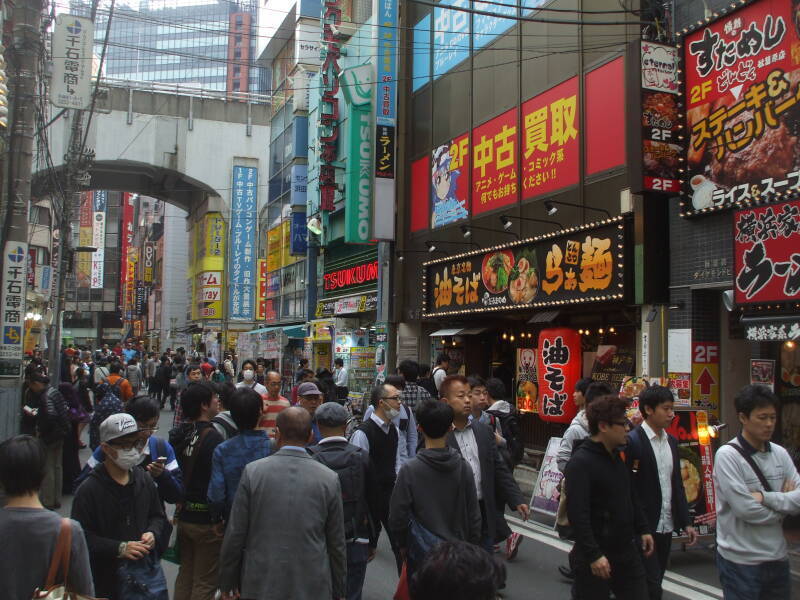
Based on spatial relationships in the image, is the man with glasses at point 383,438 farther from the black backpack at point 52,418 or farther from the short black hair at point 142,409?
the black backpack at point 52,418

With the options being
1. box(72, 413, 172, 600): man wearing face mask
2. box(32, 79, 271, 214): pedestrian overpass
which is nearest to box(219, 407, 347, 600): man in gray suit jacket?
box(72, 413, 172, 600): man wearing face mask

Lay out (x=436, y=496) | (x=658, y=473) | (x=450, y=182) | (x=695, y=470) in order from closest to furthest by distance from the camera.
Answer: (x=436, y=496), (x=658, y=473), (x=695, y=470), (x=450, y=182)

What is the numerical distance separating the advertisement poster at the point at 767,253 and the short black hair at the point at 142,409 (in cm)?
760

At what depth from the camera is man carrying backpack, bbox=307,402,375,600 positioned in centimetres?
511

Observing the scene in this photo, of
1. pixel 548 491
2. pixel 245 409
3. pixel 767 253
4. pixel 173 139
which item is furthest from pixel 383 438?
pixel 173 139

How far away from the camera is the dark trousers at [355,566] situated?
516 centimetres

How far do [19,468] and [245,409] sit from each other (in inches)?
85.6

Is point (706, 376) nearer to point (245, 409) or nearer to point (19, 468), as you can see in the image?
point (245, 409)

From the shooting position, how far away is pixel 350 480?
5.14 m

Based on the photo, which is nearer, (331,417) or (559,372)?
(331,417)

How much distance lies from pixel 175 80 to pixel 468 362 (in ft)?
358

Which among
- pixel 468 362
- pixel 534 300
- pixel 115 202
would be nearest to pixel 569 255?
pixel 534 300

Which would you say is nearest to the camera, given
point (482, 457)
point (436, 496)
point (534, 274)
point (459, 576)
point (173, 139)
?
point (459, 576)

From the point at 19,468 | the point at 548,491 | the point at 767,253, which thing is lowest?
the point at 548,491
